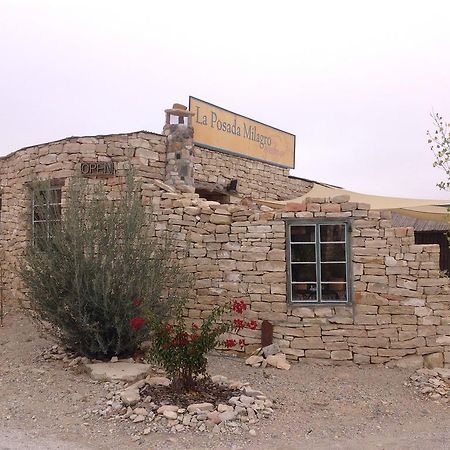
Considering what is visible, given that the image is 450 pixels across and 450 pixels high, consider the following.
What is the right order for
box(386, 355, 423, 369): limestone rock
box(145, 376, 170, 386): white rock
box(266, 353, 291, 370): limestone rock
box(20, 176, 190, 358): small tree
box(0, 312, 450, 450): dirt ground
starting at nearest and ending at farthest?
box(0, 312, 450, 450): dirt ground → box(145, 376, 170, 386): white rock → box(20, 176, 190, 358): small tree → box(266, 353, 291, 370): limestone rock → box(386, 355, 423, 369): limestone rock

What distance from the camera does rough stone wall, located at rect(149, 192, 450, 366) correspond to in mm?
7434

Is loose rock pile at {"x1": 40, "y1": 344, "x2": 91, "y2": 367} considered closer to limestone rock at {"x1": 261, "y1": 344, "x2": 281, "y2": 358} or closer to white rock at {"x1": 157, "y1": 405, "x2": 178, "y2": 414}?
white rock at {"x1": 157, "y1": 405, "x2": 178, "y2": 414}

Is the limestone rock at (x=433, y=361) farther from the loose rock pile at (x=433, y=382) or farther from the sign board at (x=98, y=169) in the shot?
the sign board at (x=98, y=169)

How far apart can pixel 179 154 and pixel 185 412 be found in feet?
18.3

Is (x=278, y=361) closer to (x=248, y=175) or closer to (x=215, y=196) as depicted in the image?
(x=215, y=196)

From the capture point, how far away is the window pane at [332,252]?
25.1ft

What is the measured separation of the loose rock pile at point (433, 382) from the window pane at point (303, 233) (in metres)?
2.42

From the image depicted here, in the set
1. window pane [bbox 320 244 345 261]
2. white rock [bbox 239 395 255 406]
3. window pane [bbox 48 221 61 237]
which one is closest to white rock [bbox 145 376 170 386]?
white rock [bbox 239 395 255 406]

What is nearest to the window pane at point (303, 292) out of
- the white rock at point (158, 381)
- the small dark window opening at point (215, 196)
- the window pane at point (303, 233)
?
the window pane at point (303, 233)

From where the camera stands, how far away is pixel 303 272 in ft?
25.4

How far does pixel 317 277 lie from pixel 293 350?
115 cm

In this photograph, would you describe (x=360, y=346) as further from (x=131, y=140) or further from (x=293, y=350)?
(x=131, y=140)

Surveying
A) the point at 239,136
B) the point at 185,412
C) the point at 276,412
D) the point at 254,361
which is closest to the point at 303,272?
the point at 254,361

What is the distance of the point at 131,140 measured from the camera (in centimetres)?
932
